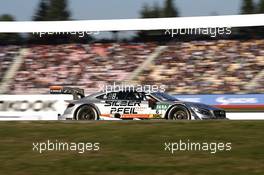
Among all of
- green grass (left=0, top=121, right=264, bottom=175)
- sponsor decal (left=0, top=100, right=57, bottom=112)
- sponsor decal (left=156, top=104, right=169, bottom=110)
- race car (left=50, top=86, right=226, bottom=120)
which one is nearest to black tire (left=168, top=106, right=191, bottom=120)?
race car (left=50, top=86, right=226, bottom=120)

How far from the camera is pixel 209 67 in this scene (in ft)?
82.3

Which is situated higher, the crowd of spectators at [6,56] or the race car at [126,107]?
the crowd of spectators at [6,56]

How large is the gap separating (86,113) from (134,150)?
269 inches

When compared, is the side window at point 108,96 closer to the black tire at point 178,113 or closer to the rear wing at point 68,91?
the rear wing at point 68,91

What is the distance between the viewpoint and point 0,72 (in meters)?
27.3

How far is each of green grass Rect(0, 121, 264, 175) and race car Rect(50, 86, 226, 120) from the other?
2.33 meters

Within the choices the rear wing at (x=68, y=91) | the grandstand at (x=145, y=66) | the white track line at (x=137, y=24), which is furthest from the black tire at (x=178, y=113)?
the white track line at (x=137, y=24)

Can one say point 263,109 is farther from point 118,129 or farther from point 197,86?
point 118,129

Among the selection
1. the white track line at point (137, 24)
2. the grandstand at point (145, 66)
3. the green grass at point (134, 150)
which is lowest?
the green grass at point (134, 150)

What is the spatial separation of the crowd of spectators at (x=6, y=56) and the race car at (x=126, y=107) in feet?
40.2

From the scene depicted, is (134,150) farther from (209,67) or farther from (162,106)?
(209,67)

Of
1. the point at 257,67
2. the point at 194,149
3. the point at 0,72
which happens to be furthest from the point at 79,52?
the point at 194,149

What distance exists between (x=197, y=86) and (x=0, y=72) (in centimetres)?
1033

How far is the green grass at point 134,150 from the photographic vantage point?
25.6ft
